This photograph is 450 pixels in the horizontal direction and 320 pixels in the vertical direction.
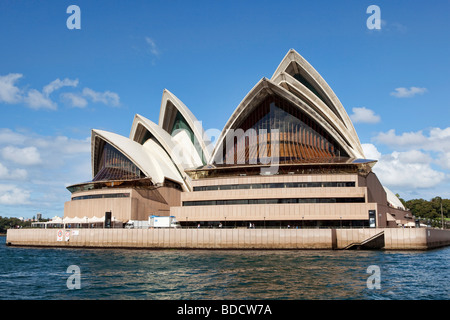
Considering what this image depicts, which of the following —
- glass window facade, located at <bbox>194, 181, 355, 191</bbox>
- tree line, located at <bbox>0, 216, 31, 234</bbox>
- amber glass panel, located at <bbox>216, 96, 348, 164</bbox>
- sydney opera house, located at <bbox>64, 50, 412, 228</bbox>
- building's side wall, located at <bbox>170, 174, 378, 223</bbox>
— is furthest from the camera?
tree line, located at <bbox>0, 216, 31, 234</bbox>

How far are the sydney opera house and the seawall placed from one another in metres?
3.41

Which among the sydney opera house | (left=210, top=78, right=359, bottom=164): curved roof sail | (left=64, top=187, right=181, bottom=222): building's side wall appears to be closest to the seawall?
the sydney opera house

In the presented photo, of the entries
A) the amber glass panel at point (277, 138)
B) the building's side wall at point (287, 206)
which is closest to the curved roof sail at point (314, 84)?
the amber glass panel at point (277, 138)

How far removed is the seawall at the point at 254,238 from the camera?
1812 inches

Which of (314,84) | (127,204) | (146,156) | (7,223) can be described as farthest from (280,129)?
(7,223)

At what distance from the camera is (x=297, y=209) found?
2028 inches

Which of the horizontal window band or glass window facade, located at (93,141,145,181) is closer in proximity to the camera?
the horizontal window band

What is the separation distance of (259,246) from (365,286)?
26.1 metres

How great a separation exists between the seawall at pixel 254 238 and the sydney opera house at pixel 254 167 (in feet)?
11.2

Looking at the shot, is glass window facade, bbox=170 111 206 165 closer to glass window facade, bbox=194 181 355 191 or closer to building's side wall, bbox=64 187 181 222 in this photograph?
building's side wall, bbox=64 187 181 222

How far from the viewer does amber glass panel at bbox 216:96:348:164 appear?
6373cm

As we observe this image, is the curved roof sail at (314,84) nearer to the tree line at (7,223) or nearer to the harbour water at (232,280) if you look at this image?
the harbour water at (232,280)

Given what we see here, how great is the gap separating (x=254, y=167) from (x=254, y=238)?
13.3 meters

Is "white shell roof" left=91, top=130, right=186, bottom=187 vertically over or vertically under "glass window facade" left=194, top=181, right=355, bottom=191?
over
